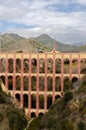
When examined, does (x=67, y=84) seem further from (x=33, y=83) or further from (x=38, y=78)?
(x=33, y=83)

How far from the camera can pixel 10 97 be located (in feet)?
362

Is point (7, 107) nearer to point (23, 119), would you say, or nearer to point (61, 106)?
point (23, 119)

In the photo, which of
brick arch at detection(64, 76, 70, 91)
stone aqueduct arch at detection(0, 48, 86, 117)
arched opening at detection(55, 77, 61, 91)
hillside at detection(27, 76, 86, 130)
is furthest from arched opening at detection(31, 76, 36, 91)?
hillside at detection(27, 76, 86, 130)

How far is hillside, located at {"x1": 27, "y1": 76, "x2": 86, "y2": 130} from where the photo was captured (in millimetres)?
77938

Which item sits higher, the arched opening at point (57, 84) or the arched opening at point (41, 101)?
the arched opening at point (57, 84)

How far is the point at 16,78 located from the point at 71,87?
19936 millimetres

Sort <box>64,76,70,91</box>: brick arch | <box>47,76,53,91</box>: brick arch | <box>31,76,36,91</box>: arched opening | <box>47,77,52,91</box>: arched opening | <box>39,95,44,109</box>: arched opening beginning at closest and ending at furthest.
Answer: <box>64,76,70,91</box>: brick arch, <box>39,95,44,109</box>: arched opening, <box>31,76,36,91</box>: arched opening, <box>47,77,52,91</box>: arched opening, <box>47,76,53,91</box>: brick arch

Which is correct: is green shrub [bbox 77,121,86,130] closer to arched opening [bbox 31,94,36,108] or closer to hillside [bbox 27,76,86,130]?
hillside [bbox 27,76,86,130]

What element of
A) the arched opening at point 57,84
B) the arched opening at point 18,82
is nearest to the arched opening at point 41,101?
the arched opening at point 57,84

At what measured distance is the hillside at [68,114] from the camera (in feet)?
256

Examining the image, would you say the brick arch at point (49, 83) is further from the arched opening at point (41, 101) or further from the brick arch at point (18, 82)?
the brick arch at point (18, 82)

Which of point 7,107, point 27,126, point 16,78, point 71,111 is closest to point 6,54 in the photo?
point 16,78

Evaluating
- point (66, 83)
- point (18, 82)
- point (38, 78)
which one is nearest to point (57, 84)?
point (66, 83)

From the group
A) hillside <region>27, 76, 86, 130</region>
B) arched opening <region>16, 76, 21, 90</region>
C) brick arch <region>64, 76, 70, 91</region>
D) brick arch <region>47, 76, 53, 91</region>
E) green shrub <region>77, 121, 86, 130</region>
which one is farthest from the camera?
brick arch <region>47, 76, 53, 91</region>
